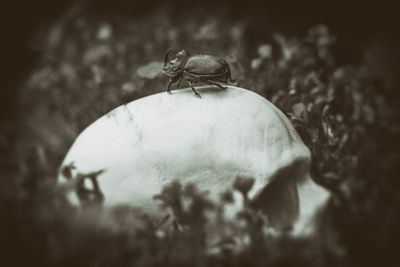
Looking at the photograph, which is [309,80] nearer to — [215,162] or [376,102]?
[376,102]

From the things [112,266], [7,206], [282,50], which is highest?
→ [282,50]

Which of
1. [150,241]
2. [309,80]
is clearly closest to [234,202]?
[150,241]

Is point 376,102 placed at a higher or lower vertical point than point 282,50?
lower

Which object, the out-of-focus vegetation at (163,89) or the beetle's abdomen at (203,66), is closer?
the out-of-focus vegetation at (163,89)

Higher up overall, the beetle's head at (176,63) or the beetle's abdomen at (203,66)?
the beetle's head at (176,63)

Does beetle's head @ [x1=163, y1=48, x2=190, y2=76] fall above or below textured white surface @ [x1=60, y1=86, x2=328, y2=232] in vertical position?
above

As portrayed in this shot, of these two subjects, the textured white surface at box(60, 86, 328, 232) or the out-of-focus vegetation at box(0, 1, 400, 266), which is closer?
the out-of-focus vegetation at box(0, 1, 400, 266)
